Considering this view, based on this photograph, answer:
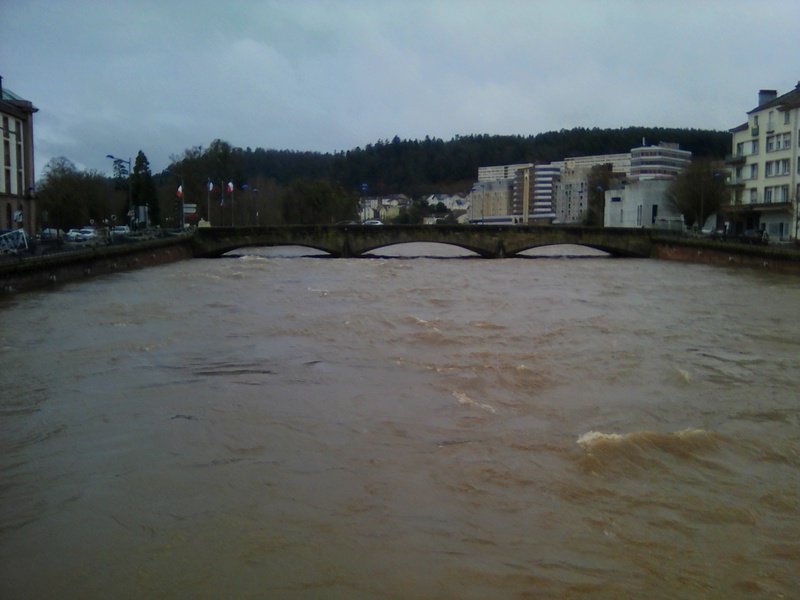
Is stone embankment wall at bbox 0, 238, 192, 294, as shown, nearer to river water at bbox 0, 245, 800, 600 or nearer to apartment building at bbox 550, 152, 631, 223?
river water at bbox 0, 245, 800, 600

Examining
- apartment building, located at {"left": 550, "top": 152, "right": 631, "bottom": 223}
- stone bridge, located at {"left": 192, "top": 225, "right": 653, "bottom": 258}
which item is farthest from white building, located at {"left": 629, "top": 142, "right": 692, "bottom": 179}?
stone bridge, located at {"left": 192, "top": 225, "right": 653, "bottom": 258}

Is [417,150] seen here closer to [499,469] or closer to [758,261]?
[758,261]

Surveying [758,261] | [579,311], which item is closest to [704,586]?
[579,311]

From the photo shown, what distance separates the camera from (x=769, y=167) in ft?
183

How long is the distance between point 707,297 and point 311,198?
75.6 m

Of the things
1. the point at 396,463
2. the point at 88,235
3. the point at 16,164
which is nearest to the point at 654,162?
the point at 88,235

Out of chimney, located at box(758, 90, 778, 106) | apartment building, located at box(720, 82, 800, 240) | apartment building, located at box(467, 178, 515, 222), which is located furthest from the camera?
apartment building, located at box(467, 178, 515, 222)

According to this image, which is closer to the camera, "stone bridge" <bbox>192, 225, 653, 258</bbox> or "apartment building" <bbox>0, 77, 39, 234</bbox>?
"apartment building" <bbox>0, 77, 39, 234</bbox>

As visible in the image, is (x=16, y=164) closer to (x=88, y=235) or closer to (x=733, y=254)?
(x=88, y=235)

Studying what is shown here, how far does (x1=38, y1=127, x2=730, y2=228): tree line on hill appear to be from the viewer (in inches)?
3349

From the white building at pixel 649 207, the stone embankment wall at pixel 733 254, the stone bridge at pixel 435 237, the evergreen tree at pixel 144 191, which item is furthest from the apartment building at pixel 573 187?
the stone embankment wall at pixel 733 254

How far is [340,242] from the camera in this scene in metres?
62.3

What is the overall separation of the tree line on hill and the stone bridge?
7758 millimetres

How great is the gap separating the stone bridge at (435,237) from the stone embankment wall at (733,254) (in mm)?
3344
